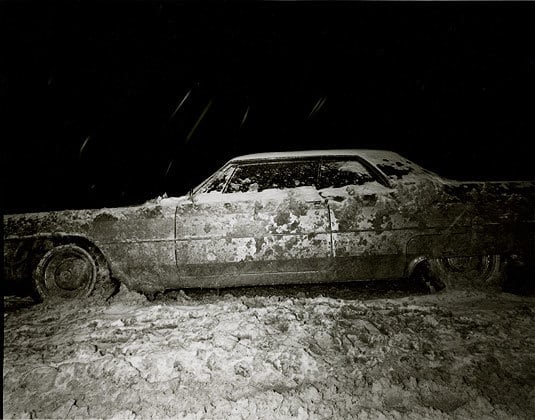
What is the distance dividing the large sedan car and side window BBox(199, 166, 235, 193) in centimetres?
17

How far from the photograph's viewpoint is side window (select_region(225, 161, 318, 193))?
3.36 meters

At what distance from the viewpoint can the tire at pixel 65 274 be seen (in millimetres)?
3189

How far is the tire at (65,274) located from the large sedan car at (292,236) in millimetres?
11

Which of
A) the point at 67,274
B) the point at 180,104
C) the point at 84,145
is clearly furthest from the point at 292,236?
the point at 180,104

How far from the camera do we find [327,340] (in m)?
2.32

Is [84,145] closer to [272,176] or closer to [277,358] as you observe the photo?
[272,176]

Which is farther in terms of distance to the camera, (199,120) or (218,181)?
(199,120)

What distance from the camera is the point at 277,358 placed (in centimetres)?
213

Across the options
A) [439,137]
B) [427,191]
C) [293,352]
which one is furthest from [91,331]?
[439,137]

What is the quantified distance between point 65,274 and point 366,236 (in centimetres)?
305

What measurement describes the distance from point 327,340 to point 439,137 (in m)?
28.9

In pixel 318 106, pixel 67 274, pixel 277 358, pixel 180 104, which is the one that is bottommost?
pixel 277 358

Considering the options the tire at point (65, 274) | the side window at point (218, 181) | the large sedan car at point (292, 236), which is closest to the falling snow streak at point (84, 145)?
the tire at point (65, 274)

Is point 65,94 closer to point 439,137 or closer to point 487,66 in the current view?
point 439,137
